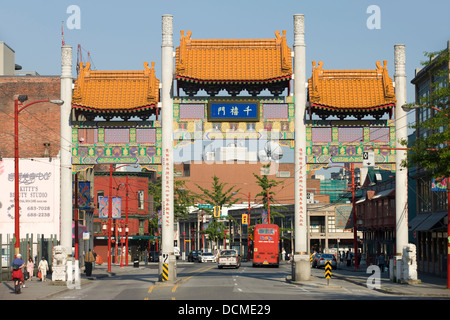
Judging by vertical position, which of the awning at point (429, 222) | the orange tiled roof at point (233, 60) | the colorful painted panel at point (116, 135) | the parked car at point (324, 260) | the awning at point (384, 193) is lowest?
the parked car at point (324, 260)

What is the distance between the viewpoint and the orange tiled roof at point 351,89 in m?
41.7

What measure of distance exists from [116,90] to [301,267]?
1468cm

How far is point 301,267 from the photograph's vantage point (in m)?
42.0

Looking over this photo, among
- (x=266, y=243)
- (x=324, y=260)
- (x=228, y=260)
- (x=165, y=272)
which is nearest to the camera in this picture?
(x=165, y=272)

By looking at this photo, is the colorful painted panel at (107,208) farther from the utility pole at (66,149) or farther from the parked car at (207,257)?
the parked car at (207,257)

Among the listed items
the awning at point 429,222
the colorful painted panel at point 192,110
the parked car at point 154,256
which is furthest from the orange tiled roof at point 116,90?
the parked car at point 154,256

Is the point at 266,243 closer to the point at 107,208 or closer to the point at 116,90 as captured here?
the point at 107,208

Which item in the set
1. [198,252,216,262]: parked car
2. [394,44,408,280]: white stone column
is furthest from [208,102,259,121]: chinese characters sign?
[198,252,216,262]: parked car

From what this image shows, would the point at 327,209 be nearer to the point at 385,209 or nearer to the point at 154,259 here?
the point at 154,259

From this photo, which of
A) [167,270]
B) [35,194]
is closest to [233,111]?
[167,270]

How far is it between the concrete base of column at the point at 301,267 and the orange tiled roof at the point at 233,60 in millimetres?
10106

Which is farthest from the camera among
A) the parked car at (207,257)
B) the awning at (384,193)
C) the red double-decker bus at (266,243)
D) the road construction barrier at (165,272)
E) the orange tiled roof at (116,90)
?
the parked car at (207,257)

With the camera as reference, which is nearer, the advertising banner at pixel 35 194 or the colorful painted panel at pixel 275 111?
the colorful painted panel at pixel 275 111
